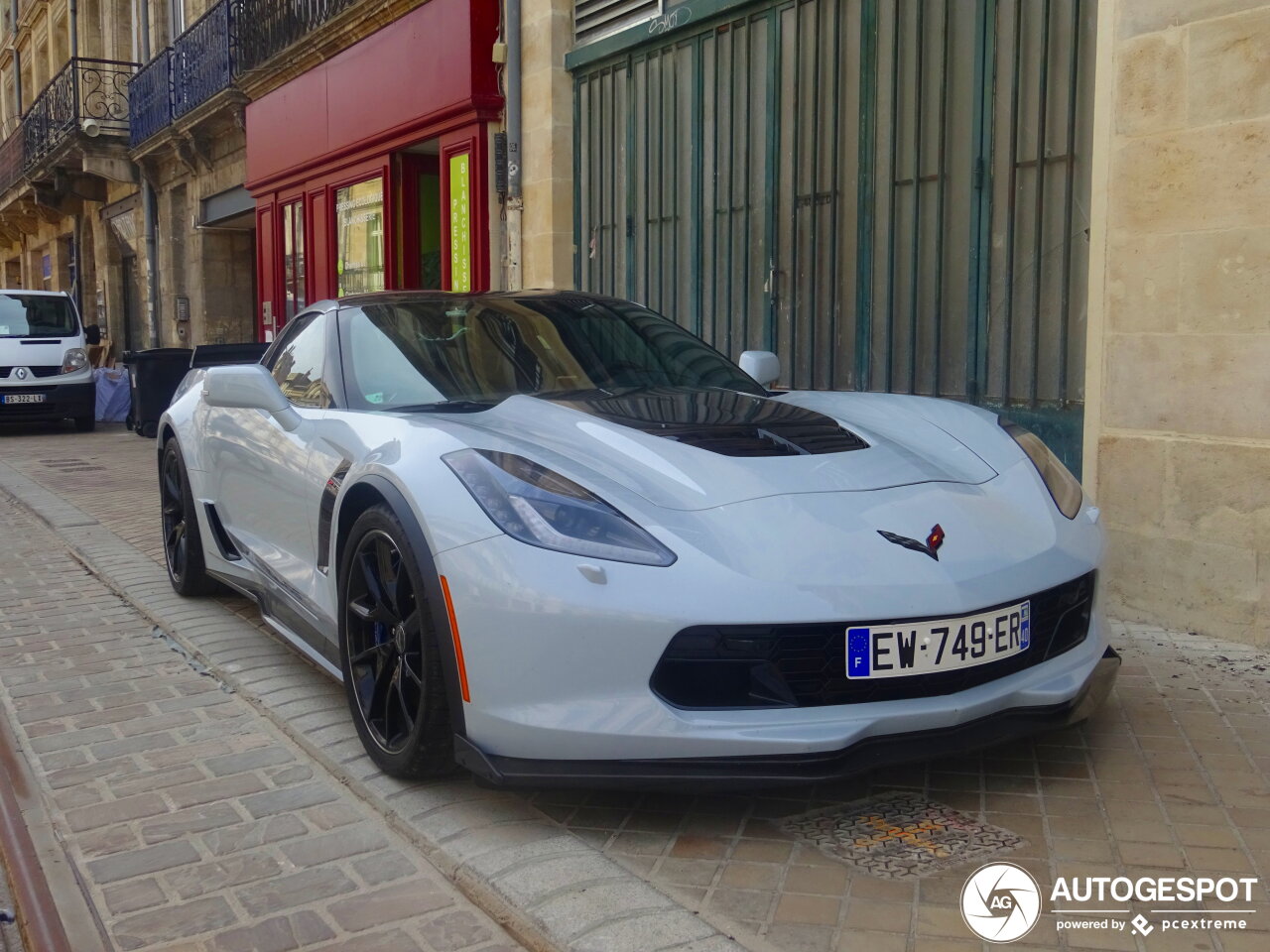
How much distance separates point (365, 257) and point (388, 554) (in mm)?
10062

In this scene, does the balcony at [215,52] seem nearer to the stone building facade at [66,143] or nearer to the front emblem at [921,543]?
the stone building facade at [66,143]

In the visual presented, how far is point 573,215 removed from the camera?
989cm

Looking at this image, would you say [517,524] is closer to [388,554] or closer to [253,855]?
[388,554]

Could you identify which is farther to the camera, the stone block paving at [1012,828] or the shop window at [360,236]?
the shop window at [360,236]

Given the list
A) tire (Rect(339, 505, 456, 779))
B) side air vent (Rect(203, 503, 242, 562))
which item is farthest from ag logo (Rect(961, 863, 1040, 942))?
side air vent (Rect(203, 503, 242, 562))

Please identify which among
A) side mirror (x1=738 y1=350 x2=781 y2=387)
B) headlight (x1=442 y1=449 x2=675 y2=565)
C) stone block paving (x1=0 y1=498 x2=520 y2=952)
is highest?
side mirror (x1=738 y1=350 x2=781 y2=387)

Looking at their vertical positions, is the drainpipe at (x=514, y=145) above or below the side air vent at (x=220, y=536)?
above

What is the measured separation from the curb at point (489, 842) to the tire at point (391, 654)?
4.7 inches

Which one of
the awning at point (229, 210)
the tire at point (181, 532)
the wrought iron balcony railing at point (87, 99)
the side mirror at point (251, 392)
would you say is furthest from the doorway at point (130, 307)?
the side mirror at point (251, 392)

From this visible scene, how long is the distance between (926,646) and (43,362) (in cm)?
1565

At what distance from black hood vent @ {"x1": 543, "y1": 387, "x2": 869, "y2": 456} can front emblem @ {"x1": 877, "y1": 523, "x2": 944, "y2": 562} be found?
1.50ft

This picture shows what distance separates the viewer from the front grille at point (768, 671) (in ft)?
8.84

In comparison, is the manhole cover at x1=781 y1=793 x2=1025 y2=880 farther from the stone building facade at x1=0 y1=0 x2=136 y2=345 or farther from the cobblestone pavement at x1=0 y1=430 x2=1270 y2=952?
the stone building facade at x1=0 y1=0 x2=136 y2=345

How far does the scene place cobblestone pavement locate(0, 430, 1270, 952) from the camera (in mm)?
2461
